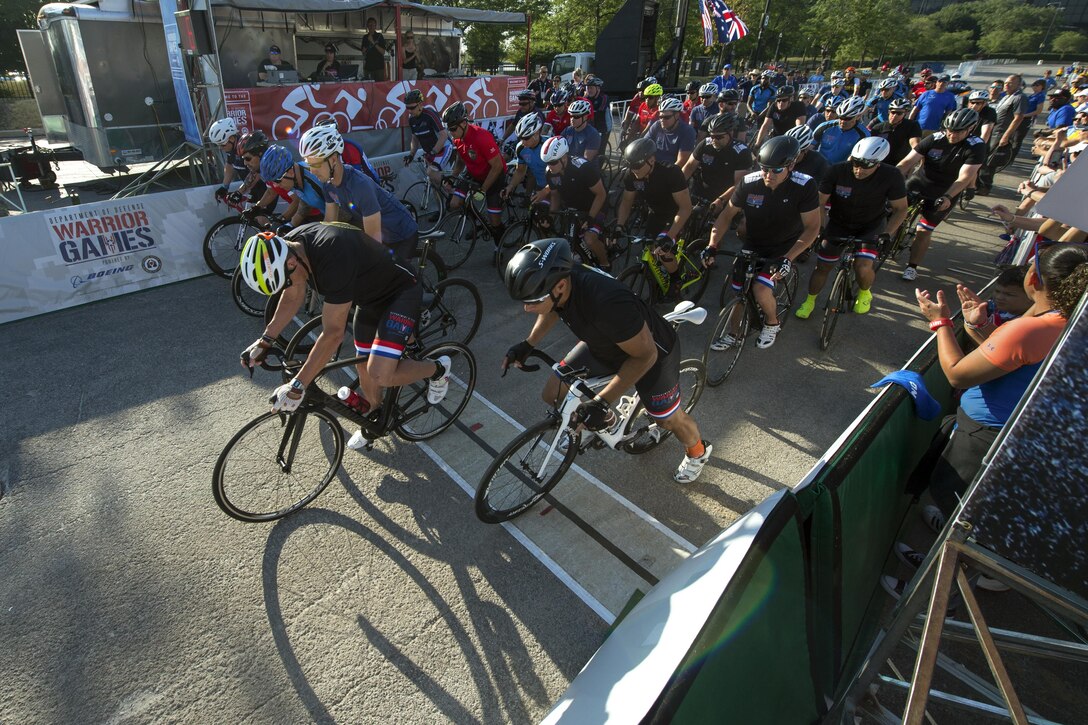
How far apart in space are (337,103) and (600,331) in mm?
10951

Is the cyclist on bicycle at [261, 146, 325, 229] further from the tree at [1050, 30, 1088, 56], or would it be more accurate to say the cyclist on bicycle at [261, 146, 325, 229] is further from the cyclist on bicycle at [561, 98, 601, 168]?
the tree at [1050, 30, 1088, 56]

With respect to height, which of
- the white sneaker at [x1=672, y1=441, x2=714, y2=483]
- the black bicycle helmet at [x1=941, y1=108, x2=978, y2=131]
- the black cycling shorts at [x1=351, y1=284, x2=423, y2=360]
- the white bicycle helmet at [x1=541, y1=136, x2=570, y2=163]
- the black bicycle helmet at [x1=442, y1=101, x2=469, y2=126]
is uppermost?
the black bicycle helmet at [x1=941, y1=108, x2=978, y2=131]

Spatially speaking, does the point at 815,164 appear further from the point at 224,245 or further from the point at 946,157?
the point at 224,245

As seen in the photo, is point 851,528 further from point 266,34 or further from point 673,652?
point 266,34

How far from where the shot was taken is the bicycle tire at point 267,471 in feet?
12.5

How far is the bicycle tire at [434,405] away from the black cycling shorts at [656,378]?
55.4 inches

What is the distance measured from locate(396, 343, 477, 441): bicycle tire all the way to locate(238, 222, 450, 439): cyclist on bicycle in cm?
15

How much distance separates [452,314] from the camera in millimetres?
6438

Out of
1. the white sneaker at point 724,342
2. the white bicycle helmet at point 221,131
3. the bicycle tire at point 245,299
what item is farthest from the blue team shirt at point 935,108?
the bicycle tire at point 245,299

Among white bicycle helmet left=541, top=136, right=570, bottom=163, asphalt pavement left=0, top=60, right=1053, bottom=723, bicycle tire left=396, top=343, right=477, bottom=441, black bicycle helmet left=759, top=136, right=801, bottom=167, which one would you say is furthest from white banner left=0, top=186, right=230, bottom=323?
black bicycle helmet left=759, top=136, right=801, bottom=167

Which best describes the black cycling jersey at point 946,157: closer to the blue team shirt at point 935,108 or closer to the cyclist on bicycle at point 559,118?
the blue team shirt at point 935,108

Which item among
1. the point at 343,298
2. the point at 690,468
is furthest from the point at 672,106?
the point at 343,298

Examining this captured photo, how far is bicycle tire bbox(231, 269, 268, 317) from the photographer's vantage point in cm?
667

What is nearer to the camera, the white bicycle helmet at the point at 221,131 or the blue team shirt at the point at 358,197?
the blue team shirt at the point at 358,197
